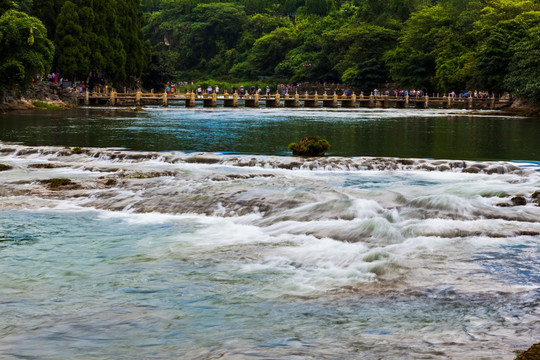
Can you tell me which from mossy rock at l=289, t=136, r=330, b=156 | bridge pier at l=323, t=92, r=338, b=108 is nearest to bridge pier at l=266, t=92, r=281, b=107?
bridge pier at l=323, t=92, r=338, b=108

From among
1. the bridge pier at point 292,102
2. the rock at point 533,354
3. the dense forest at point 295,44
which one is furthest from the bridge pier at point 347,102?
the rock at point 533,354

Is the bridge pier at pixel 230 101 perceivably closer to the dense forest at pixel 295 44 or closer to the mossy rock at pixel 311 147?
the dense forest at pixel 295 44

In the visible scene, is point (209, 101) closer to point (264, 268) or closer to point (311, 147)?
point (311, 147)

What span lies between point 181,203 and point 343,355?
743 centimetres

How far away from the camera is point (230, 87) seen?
4220 inches

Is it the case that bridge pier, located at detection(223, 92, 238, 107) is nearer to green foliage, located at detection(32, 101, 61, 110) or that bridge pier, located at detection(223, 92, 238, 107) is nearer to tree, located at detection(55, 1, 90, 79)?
tree, located at detection(55, 1, 90, 79)

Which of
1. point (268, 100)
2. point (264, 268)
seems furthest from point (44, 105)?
point (264, 268)

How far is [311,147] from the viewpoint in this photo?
67.3ft

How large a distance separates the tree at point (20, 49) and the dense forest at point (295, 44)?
7cm

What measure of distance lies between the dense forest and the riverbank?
186 cm

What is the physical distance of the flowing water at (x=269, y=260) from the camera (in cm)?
609

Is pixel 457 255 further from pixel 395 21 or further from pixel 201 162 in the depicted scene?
pixel 395 21

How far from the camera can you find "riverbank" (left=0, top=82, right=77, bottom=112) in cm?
4368

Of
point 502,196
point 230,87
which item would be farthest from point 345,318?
point 230,87
